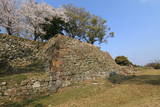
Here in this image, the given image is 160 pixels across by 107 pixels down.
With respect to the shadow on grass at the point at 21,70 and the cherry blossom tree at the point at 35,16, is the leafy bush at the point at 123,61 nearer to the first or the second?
the cherry blossom tree at the point at 35,16

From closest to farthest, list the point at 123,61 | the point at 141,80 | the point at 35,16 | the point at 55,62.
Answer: the point at 55,62 < the point at 141,80 < the point at 35,16 < the point at 123,61

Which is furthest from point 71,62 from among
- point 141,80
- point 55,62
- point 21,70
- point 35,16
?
point 35,16

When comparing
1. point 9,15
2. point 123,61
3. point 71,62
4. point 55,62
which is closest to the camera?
point 55,62

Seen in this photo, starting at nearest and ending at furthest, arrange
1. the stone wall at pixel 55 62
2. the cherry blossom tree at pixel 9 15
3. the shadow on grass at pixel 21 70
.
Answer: the stone wall at pixel 55 62
the shadow on grass at pixel 21 70
the cherry blossom tree at pixel 9 15

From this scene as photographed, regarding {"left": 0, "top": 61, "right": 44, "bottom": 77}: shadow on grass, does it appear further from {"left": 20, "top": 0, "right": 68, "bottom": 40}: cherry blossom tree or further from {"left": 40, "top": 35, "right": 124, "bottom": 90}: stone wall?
{"left": 20, "top": 0, "right": 68, "bottom": 40}: cherry blossom tree

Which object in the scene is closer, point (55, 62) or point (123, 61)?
point (55, 62)

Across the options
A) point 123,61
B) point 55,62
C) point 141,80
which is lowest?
point 141,80

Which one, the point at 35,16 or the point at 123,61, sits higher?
the point at 35,16

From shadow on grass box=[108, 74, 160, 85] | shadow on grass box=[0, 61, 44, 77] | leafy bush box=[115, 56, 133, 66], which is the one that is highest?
leafy bush box=[115, 56, 133, 66]

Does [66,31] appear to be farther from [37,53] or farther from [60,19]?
[37,53]

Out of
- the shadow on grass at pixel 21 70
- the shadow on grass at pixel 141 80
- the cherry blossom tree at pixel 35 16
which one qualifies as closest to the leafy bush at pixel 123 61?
the shadow on grass at pixel 141 80

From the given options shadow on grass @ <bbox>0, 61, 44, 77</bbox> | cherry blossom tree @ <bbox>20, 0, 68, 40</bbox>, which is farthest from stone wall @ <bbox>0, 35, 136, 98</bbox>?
cherry blossom tree @ <bbox>20, 0, 68, 40</bbox>

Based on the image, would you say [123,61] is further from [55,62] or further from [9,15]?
[9,15]

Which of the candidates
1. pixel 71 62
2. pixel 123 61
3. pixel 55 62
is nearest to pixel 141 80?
pixel 71 62
